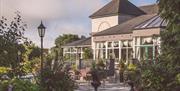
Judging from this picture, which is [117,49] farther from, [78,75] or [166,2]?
[166,2]

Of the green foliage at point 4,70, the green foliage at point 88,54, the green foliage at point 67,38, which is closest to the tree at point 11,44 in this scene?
the green foliage at point 4,70

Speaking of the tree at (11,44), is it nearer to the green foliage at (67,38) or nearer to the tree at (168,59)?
the tree at (168,59)

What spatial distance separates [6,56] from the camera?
11.8 m

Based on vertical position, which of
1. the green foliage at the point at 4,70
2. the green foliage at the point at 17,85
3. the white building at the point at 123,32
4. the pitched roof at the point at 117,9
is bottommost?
the green foliage at the point at 17,85

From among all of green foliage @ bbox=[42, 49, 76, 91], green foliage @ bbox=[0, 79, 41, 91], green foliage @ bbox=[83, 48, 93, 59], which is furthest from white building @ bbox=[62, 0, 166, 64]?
green foliage @ bbox=[0, 79, 41, 91]

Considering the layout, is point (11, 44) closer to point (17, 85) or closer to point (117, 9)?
point (17, 85)

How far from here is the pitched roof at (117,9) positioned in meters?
53.0

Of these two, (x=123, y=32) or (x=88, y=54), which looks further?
(x=88, y=54)

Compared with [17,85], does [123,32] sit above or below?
above

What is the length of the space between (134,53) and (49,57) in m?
27.1

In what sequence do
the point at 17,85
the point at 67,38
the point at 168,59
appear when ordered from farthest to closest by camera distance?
the point at 67,38, the point at 168,59, the point at 17,85

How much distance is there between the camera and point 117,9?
52781mm

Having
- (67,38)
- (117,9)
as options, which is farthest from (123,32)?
(67,38)

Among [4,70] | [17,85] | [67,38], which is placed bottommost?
[17,85]
